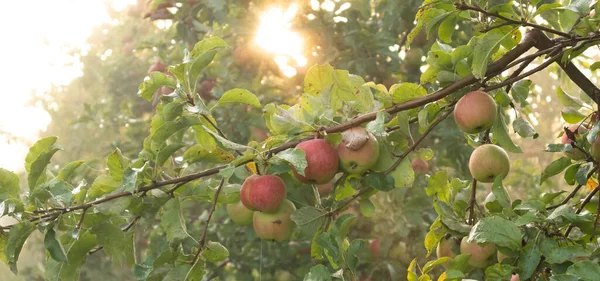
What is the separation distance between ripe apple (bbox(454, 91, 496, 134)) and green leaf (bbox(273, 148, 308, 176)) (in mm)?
308

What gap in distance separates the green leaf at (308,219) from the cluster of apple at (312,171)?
1.5 inches

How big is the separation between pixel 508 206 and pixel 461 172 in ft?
4.79

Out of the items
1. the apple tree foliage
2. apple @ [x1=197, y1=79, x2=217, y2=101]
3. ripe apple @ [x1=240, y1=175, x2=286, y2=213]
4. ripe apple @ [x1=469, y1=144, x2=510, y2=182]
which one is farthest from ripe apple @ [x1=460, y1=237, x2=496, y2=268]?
apple @ [x1=197, y1=79, x2=217, y2=101]

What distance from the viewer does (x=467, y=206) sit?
4.27 ft

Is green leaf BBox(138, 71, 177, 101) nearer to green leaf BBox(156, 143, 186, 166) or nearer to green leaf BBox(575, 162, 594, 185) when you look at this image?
green leaf BBox(156, 143, 186, 166)

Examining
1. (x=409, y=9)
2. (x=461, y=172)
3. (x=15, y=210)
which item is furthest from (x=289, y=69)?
(x=15, y=210)

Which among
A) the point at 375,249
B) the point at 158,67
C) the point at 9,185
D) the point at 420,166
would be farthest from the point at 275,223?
the point at 158,67

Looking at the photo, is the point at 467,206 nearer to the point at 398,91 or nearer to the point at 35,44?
the point at 398,91

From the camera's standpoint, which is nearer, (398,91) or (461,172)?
(398,91)

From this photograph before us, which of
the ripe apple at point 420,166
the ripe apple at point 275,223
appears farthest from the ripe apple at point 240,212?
the ripe apple at point 420,166

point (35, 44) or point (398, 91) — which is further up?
point (398, 91)

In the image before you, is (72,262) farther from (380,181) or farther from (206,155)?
(380,181)

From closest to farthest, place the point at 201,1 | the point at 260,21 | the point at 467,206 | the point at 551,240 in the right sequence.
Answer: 1. the point at 551,240
2. the point at 467,206
3. the point at 201,1
4. the point at 260,21

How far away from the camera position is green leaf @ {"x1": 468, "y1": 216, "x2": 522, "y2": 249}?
101 centimetres
